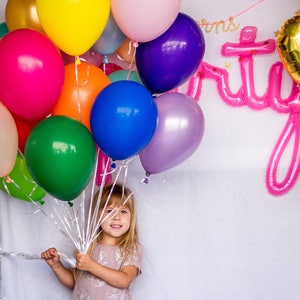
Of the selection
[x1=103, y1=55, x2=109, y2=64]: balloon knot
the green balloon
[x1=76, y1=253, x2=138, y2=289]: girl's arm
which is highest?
[x1=103, y1=55, x2=109, y2=64]: balloon knot

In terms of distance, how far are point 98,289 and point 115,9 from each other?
1.06 meters

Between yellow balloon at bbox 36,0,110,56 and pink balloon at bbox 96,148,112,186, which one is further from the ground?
yellow balloon at bbox 36,0,110,56

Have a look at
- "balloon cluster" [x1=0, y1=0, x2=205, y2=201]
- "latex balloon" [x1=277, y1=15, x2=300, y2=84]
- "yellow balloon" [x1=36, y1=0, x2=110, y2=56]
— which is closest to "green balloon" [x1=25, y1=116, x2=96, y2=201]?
"balloon cluster" [x1=0, y1=0, x2=205, y2=201]

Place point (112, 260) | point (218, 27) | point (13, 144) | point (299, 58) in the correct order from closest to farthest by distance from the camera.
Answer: point (13, 144) < point (299, 58) < point (112, 260) < point (218, 27)

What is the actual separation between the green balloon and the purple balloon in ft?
0.88

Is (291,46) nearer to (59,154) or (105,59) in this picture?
(105,59)

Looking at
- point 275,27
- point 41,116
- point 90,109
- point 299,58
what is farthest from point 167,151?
point 275,27

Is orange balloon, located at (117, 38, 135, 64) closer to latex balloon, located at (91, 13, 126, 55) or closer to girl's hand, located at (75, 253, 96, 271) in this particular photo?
latex balloon, located at (91, 13, 126, 55)

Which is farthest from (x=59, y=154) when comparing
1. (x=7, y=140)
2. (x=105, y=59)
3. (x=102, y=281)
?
(x=102, y=281)

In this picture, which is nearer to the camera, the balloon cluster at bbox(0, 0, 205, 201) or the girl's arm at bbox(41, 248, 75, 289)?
the balloon cluster at bbox(0, 0, 205, 201)

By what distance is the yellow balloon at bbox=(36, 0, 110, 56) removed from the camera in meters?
1.89

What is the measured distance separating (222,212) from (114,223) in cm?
Answer: 46

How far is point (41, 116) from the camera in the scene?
2.00 metres

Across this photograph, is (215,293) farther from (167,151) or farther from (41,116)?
(41,116)
